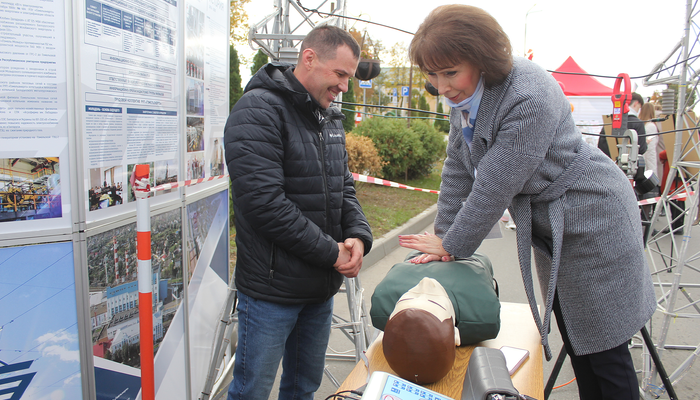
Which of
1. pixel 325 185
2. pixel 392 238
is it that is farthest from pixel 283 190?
pixel 392 238

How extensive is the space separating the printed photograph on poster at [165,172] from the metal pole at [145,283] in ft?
1.17

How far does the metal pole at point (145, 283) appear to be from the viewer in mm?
1463

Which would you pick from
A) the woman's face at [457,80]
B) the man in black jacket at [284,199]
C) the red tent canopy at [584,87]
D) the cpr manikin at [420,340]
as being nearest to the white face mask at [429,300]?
the cpr manikin at [420,340]

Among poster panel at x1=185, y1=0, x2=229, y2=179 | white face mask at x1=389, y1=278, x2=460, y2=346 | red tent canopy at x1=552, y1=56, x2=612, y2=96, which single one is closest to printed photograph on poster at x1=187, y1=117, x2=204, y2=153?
poster panel at x1=185, y1=0, x2=229, y2=179

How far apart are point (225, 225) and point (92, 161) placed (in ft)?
4.39

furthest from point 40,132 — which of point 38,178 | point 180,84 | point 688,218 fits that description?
point 688,218

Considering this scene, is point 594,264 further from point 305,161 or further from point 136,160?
point 136,160

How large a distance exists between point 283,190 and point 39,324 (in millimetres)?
953

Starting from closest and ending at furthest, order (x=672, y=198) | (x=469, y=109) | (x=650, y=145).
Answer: (x=469, y=109) → (x=672, y=198) → (x=650, y=145)

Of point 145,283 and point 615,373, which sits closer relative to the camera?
point 145,283

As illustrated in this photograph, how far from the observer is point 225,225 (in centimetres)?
286

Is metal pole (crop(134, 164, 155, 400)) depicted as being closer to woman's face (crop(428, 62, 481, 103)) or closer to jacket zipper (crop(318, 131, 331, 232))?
jacket zipper (crop(318, 131, 331, 232))

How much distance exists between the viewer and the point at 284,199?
176cm

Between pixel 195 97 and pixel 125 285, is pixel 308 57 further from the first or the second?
pixel 125 285
